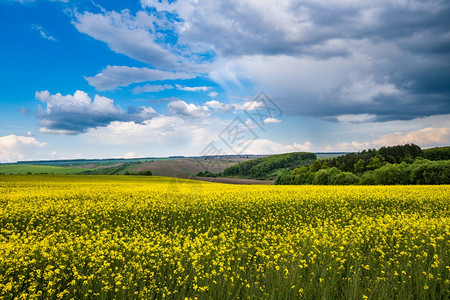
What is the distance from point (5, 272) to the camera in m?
6.14

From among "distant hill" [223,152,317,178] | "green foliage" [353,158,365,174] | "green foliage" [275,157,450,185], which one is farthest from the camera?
"distant hill" [223,152,317,178]

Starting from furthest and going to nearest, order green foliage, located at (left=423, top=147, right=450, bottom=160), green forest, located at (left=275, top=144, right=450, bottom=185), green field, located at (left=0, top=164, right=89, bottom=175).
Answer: green field, located at (left=0, top=164, right=89, bottom=175)
green foliage, located at (left=423, top=147, right=450, bottom=160)
green forest, located at (left=275, top=144, right=450, bottom=185)

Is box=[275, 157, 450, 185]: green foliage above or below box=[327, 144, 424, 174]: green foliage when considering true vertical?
below

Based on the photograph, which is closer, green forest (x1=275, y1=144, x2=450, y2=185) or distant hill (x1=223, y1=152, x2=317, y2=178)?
green forest (x1=275, y1=144, x2=450, y2=185)

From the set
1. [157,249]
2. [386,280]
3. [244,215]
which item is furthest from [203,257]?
[244,215]

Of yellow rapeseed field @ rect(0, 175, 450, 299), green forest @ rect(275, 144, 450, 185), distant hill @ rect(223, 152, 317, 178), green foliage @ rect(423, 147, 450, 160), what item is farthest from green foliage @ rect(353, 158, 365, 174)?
yellow rapeseed field @ rect(0, 175, 450, 299)

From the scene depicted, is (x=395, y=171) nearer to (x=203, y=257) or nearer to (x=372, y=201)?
(x=372, y=201)

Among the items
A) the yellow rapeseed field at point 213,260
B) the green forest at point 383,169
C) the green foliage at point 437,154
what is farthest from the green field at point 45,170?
the green foliage at point 437,154

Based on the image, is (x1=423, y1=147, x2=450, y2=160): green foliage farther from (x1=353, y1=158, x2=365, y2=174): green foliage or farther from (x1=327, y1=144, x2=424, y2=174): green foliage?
(x1=353, y1=158, x2=365, y2=174): green foliage

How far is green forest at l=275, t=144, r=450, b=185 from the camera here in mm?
44406

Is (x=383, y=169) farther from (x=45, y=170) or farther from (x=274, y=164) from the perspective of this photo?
(x=45, y=170)

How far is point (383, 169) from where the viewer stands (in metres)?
50.3

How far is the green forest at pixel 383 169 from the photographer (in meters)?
44.4

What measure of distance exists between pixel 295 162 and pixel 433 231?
10820 cm
